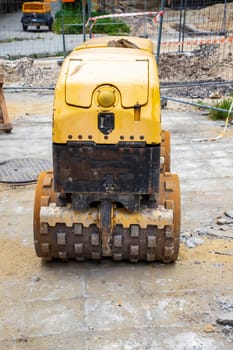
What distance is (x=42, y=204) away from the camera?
4184 mm

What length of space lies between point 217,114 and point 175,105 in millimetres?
1609

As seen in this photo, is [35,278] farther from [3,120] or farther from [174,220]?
[3,120]

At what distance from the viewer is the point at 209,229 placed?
16.5 ft

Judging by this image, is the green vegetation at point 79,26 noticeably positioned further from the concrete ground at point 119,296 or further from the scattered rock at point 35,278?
the scattered rock at point 35,278

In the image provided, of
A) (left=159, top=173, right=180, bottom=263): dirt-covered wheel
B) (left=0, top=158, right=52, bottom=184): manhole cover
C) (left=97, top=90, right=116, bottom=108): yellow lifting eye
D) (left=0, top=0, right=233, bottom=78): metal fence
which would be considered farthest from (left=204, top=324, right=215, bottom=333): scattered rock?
(left=0, top=0, right=233, bottom=78): metal fence

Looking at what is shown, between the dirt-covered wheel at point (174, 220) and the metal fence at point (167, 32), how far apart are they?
37.9 ft

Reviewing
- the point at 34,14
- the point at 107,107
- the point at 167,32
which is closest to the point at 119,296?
the point at 107,107

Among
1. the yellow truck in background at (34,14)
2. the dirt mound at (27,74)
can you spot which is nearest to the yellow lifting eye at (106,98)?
the dirt mound at (27,74)

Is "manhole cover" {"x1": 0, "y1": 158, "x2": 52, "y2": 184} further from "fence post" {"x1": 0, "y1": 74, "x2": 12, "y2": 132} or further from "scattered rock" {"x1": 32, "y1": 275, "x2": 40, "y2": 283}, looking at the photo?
"scattered rock" {"x1": 32, "y1": 275, "x2": 40, "y2": 283}

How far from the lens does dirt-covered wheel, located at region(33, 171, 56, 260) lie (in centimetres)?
416

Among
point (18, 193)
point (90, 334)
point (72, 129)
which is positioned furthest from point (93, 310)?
point (18, 193)

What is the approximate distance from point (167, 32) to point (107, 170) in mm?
19808

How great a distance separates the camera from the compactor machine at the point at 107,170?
3.77m

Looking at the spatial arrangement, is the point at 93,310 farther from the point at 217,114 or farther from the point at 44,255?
the point at 217,114
